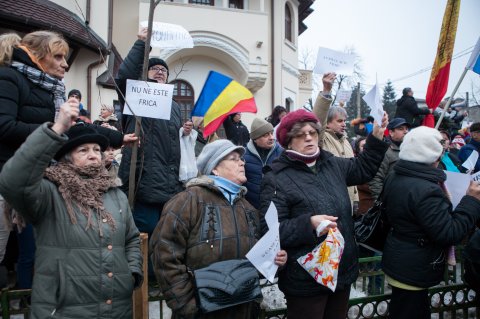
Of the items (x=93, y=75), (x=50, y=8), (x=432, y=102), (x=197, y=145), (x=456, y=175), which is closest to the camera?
(x=456, y=175)

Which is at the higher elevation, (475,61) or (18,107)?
(475,61)

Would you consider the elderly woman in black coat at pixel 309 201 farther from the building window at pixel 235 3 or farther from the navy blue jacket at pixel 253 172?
the building window at pixel 235 3

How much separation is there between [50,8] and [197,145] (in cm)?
Answer: 677

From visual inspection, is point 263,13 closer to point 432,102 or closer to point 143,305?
point 432,102

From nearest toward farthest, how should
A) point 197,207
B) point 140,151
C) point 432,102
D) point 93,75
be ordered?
point 197,207 → point 140,151 → point 432,102 → point 93,75

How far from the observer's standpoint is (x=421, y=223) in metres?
2.75

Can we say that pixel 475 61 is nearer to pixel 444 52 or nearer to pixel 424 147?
pixel 444 52

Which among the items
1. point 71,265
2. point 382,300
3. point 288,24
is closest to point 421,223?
point 382,300

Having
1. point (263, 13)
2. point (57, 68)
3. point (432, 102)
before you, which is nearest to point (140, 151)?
point (57, 68)

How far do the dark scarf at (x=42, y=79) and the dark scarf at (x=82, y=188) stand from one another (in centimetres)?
76

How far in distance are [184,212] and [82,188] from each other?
0.63m

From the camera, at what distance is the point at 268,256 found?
235 cm

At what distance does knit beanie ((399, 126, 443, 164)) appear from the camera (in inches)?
113

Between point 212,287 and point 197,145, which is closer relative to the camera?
point 212,287
